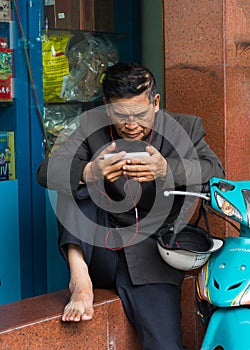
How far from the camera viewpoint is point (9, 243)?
3.54 metres

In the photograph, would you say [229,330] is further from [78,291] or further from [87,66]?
[87,66]

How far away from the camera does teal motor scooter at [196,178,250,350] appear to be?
2.35m

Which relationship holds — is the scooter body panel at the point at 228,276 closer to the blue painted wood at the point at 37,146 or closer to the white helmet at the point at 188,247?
the white helmet at the point at 188,247

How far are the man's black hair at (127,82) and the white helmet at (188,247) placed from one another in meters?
0.53

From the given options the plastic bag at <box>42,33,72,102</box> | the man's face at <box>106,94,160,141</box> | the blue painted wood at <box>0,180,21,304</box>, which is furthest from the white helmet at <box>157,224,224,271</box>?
the plastic bag at <box>42,33,72,102</box>

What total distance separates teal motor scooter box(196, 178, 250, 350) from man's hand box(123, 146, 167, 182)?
21 cm

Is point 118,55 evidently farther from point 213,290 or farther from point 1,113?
point 213,290

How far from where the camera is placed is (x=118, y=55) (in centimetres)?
407

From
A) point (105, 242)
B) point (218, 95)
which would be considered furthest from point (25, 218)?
point (218, 95)

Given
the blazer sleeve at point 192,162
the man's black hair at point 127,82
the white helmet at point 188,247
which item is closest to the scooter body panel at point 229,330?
the white helmet at point 188,247

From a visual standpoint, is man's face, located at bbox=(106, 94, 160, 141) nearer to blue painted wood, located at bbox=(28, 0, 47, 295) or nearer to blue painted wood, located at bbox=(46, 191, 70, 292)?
blue painted wood, located at bbox=(28, 0, 47, 295)

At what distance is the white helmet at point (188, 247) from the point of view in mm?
2516

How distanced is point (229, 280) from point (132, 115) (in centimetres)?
74

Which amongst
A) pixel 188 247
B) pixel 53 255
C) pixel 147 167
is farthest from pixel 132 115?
pixel 53 255
